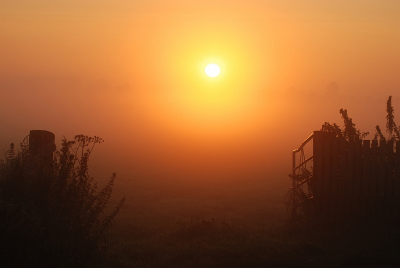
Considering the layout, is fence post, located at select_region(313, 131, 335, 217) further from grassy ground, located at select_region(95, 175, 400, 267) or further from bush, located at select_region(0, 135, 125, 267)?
bush, located at select_region(0, 135, 125, 267)

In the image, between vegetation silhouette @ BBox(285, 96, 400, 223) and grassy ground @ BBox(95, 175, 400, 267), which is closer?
grassy ground @ BBox(95, 175, 400, 267)

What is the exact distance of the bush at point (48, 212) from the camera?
255 inches

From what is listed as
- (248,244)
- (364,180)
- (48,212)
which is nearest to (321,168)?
(364,180)

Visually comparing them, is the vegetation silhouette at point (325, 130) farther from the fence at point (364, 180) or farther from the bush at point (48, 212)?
the bush at point (48, 212)

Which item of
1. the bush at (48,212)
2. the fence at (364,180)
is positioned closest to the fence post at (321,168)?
the fence at (364,180)

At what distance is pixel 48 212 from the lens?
6.78 meters

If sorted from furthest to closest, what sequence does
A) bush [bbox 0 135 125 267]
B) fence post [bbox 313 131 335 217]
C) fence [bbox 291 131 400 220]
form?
fence post [bbox 313 131 335 217], fence [bbox 291 131 400 220], bush [bbox 0 135 125 267]

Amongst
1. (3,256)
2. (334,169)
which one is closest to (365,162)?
(334,169)

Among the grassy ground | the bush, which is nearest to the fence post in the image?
the grassy ground

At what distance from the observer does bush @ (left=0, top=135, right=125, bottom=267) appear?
6.47 m

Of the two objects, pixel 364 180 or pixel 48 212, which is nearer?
pixel 48 212

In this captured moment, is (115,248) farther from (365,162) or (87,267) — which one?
(365,162)

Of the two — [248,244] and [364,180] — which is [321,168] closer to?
[364,180]

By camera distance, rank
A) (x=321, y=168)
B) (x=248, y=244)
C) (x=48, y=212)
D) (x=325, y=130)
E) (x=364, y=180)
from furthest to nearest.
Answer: (x=325, y=130) < (x=321, y=168) < (x=364, y=180) < (x=248, y=244) < (x=48, y=212)
